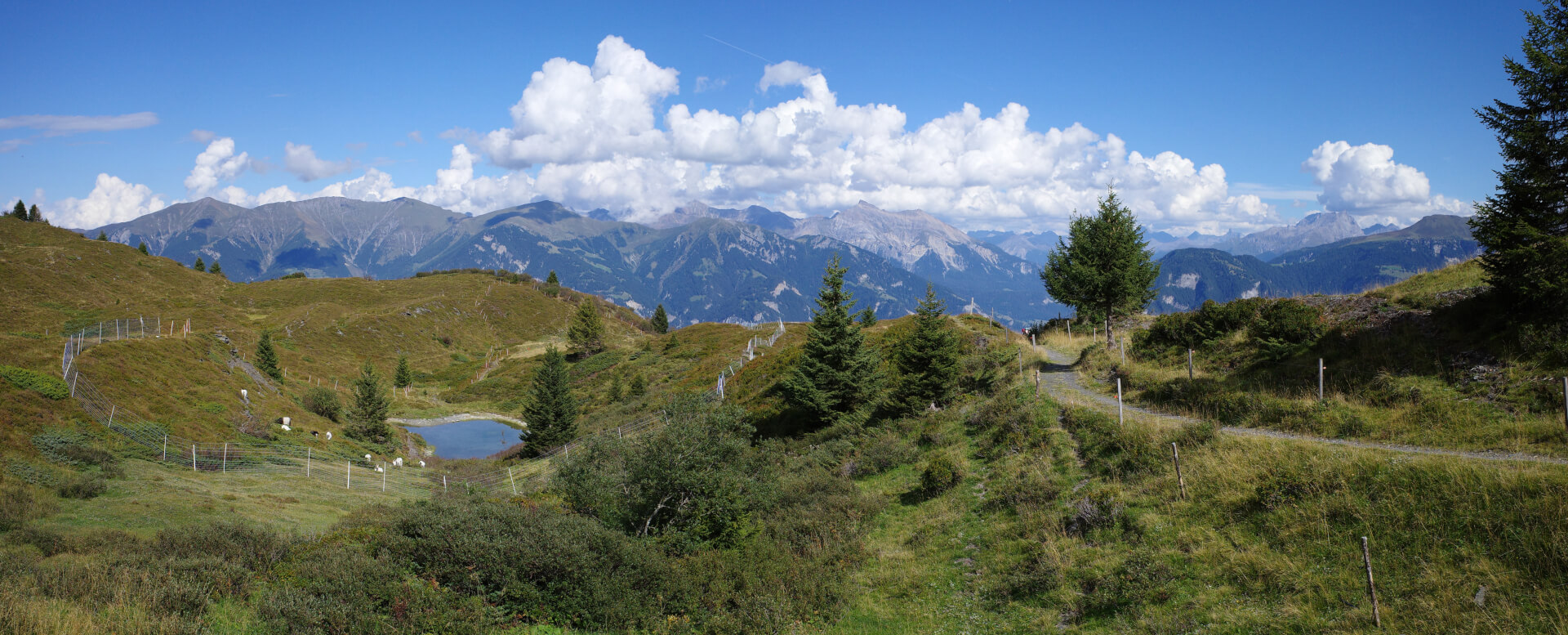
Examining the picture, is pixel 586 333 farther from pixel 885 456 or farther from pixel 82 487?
pixel 885 456

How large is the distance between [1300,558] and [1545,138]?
12.6 metres

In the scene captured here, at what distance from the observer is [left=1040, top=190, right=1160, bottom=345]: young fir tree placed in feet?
93.5

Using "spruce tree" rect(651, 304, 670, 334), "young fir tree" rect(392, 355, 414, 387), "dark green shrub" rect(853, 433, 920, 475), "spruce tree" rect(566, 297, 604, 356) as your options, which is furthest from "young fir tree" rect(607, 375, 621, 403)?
"spruce tree" rect(651, 304, 670, 334)

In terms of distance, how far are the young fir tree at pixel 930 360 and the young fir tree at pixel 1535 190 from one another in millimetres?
16442

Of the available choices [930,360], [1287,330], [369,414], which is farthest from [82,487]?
[1287,330]

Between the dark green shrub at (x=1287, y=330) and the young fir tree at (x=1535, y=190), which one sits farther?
the dark green shrub at (x=1287, y=330)

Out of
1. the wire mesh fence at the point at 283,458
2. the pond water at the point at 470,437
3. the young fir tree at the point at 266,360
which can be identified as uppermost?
the young fir tree at the point at 266,360

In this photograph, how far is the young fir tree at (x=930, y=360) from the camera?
90.4ft

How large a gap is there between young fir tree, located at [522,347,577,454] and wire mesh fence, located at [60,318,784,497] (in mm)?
2638

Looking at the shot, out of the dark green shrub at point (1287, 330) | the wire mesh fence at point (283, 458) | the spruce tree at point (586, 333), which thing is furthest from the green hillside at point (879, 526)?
the spruce tree at point (586, 333)

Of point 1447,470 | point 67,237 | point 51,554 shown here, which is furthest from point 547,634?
point 67,237

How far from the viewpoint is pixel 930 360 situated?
1103 inches

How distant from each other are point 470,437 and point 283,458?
113 feet

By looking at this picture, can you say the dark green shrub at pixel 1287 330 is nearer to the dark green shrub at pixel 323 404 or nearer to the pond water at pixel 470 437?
the dark green shrub at pixel 323 404
